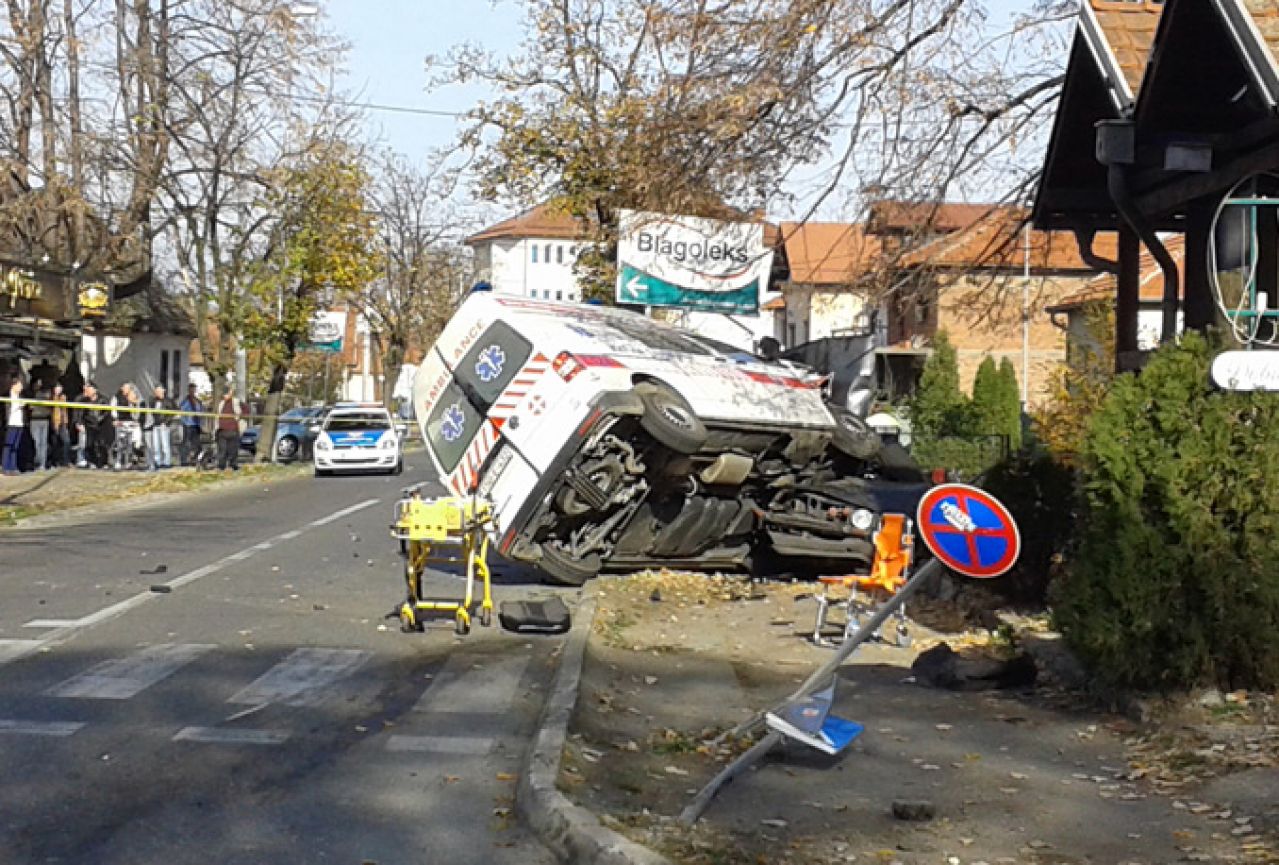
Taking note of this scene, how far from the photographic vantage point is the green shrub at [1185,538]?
7.82m

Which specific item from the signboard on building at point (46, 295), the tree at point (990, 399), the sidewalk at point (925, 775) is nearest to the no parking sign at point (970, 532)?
the sidewalk at point (925, 775)

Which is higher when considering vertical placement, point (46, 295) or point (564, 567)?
point (46, 295)

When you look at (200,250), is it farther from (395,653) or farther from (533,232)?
(533,232)

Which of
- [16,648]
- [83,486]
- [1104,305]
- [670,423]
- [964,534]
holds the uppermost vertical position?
[1104,305]

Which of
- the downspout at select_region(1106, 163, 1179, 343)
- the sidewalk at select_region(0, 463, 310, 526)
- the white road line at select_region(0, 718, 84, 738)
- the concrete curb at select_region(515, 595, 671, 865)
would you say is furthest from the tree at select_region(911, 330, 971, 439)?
the white road line at select_region(0, 718, 84, 738)

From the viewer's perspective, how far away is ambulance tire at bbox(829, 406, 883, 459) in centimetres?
1527

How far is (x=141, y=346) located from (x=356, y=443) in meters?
11.1

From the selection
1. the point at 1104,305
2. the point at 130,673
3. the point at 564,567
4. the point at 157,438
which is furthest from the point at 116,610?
the point at 157,438

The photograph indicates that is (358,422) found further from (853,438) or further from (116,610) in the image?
(116,610)

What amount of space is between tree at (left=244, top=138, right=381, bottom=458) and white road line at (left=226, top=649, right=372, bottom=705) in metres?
25.5

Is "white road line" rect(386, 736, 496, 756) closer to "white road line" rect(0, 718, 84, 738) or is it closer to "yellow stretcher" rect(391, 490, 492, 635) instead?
"white road line" rect(0, 718, 84, 738)

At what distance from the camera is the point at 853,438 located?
15367 millimetres

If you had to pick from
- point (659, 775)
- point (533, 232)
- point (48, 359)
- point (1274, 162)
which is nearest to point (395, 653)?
→ point (659, 775)

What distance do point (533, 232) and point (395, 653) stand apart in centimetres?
9511
